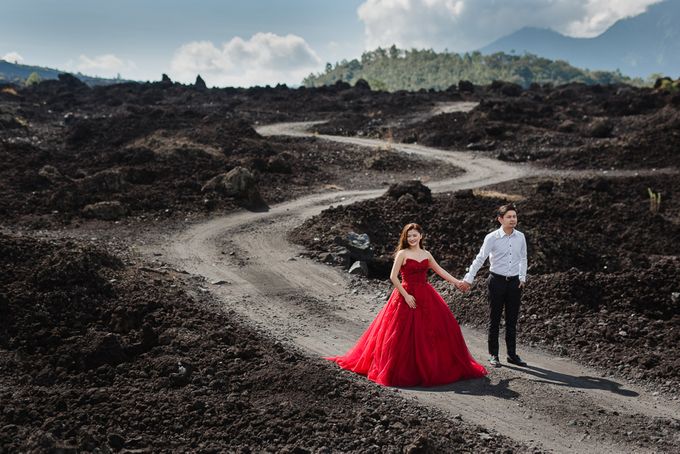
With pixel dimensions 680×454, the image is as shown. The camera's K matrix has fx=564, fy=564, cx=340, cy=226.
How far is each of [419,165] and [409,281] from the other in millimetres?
23639

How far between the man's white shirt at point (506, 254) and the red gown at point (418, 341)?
765 millimetres

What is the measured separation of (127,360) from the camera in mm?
8734

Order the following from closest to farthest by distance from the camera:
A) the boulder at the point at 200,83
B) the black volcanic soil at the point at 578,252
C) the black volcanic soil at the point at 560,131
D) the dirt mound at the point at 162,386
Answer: the dirt mound at the point at 162,386 → the black volcanic soil at the point at 578,252 → the black volcanic soil at the point at 560,131 → the boulder at the point at 200,83

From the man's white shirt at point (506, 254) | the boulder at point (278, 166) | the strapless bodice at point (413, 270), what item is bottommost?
the strapless bodice at point (413, 270)

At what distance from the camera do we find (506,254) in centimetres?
847

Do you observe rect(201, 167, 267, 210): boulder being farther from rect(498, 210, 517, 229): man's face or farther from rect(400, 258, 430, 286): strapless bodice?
rect(498, 210, 517, 229): man's face

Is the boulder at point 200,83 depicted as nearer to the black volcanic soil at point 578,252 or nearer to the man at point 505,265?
the black volcanic soil at point 578,252

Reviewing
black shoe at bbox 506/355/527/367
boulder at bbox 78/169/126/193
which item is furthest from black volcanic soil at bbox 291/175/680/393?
boulder at bbox 78/169/126/193

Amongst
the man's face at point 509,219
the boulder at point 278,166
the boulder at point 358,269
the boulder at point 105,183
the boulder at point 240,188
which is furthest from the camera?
the boulder at point 278,166

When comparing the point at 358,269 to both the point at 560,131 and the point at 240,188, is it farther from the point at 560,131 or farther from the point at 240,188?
the point at 560,131

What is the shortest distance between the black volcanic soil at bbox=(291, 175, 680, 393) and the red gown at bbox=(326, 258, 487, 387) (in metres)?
2.67

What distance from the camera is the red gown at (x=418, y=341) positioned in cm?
810

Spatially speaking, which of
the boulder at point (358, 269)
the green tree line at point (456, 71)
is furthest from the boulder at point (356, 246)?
the green tree line at point (456, 71)

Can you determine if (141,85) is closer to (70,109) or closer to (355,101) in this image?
(70,109)
